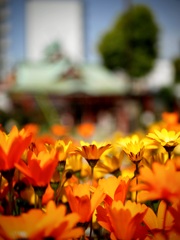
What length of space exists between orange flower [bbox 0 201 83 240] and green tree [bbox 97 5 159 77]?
89.1 ft

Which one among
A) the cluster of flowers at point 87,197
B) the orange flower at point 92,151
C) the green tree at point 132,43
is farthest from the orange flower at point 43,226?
the green tree at point 132,43

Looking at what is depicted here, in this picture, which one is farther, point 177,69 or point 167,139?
point 177,69

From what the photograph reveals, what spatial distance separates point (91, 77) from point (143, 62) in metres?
6.82

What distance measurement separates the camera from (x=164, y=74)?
128 ft

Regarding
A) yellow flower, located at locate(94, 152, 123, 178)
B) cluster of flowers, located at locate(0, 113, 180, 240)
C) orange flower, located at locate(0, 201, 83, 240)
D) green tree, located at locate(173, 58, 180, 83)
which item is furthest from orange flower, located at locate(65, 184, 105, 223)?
green tree, located at locate(173, 58, 180, 83)

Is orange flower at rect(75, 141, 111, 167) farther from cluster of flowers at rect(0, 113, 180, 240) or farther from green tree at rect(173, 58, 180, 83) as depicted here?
green tree at rect(173, 58, 180, 83)

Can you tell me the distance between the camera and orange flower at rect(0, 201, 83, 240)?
0.62 m

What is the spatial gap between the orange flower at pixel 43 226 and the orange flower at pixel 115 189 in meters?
0.17

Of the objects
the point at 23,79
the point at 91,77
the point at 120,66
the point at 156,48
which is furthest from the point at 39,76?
the point at 156,48

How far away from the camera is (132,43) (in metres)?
28.6

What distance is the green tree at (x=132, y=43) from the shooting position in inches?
1095

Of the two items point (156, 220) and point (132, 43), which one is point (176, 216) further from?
point (132, 43)

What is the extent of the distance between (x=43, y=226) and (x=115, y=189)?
21 cm

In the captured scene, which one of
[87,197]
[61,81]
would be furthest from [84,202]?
[61,81]
